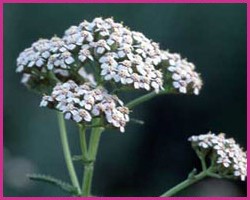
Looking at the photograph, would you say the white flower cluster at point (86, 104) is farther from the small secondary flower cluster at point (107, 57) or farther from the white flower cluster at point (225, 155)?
the white flower cluster at point (225, 155)

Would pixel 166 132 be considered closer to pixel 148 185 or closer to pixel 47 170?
pixel 148 185

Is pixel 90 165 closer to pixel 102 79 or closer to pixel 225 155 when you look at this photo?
pixel 102 79

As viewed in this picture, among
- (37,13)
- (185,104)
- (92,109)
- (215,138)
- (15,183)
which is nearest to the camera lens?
(92,109)

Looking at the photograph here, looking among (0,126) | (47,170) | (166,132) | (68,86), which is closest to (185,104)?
(166,132)

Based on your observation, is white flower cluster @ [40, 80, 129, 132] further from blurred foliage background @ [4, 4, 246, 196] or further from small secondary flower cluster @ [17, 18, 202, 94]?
blurred foliage background @ [4, 4, 246, 196]

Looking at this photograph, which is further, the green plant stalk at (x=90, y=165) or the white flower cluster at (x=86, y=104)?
the green plant stalk at (x=90, y=165)

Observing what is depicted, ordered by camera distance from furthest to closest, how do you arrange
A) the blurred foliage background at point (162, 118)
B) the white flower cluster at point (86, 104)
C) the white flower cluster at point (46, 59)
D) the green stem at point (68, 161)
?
the blurred foliage background at point (162, 118), the green stem at point (68, 161), the white flower cluster at point (46, 59), the white flower cluster at point (86, 104)

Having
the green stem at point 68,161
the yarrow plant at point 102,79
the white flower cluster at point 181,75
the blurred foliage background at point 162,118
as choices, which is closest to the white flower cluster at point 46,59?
the yarrow plant at point 102,79
